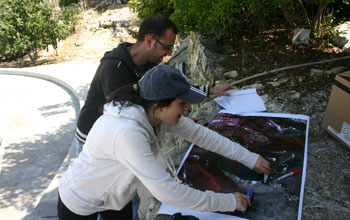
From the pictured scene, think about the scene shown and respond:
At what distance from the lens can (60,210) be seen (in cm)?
184

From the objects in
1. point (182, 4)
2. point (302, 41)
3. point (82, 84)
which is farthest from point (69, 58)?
point (302, 41)

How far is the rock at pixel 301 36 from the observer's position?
413 centimetres

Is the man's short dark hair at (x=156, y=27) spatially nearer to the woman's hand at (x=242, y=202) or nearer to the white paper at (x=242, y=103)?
the white paper at (x=242, y=103)

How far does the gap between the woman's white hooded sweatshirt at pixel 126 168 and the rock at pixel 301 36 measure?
113 inches

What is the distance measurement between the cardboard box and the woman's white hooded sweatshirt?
0.73 meters

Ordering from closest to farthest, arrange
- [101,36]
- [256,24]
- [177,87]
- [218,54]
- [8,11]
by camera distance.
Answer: [177,87] → [218,54] → [256,24] → [8,11] → [101,36]

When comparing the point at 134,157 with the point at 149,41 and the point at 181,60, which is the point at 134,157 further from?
the point at 181,60

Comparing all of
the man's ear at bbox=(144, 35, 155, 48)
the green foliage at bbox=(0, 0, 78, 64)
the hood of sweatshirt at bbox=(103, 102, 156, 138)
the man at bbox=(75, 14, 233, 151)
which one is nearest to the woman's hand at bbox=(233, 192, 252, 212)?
the hood of sweatshirt at bbox=(103, 102, 156, 138)

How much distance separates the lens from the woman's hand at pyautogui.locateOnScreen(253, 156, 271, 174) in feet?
6.10

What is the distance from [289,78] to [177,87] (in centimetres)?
234

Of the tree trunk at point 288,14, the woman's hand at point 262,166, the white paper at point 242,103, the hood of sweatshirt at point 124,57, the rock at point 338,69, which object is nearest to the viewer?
the woman's hand at point 262,166

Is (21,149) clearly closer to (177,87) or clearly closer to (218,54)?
(218,54)

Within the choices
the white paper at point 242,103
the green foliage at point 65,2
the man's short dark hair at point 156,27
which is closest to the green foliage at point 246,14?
the white paper at point 242,103

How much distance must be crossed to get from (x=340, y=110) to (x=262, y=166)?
72cm
